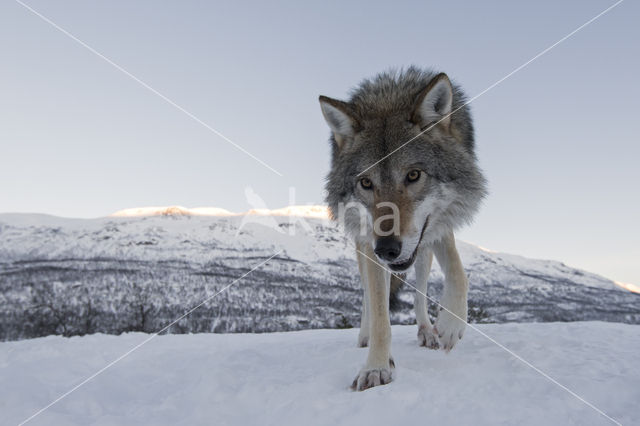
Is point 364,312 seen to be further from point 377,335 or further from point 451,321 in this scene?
point 377,335

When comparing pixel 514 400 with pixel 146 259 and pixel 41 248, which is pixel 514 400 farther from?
pixel 41 248

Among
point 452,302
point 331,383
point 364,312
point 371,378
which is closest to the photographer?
point 371,378

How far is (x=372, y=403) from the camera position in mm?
2232

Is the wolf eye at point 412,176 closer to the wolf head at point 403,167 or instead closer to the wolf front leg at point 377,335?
the wolf head at point 403,167

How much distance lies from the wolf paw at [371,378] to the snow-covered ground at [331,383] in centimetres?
8

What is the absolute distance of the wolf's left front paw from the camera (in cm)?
319

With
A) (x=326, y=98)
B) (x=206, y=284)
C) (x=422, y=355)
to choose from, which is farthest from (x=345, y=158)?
(x=206, y=284)

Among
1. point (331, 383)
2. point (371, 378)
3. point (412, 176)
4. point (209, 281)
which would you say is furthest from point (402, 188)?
point (209, 281)

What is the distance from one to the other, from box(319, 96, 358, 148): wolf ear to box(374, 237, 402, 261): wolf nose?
4.19 feet

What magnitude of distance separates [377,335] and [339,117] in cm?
192

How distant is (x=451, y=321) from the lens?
322 cm

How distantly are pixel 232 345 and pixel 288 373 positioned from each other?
57.0 inches


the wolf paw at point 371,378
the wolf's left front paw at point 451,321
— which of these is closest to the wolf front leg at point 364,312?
the wolf's left front paw at point 451,321

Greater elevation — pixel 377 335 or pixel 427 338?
pixel 377 335
